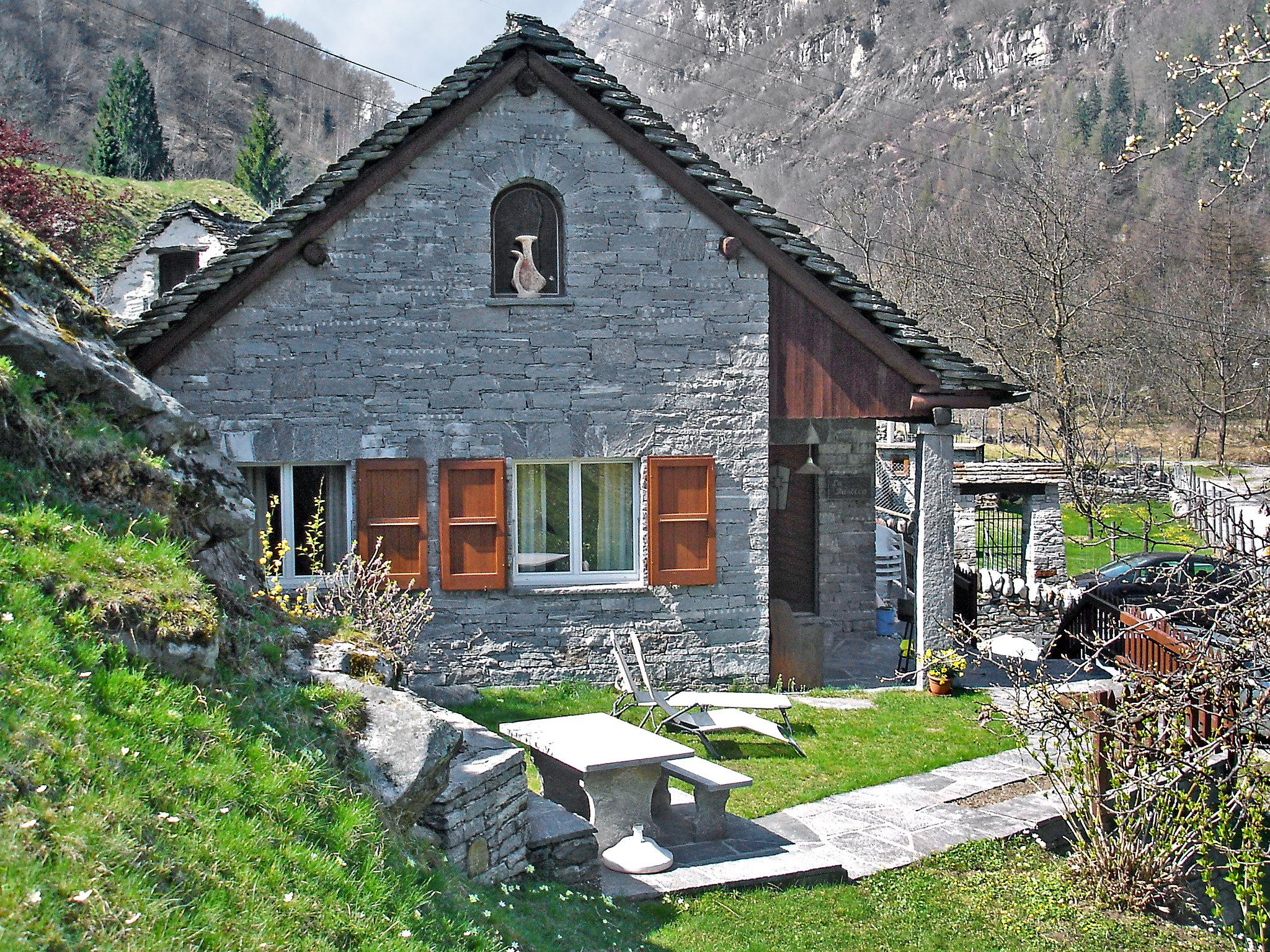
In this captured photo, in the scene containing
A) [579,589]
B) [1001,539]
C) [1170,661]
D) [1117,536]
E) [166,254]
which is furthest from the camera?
[1001,539]

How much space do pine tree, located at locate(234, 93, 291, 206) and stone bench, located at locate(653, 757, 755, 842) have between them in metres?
41.3

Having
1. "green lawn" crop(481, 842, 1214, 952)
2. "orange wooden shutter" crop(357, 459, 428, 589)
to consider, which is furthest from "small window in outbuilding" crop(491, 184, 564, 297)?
"green lawn" crop(481, 842, 1214, 952)

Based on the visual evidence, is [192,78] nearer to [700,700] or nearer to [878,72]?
[878,72]

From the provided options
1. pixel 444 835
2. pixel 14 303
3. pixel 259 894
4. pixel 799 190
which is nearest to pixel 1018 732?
pixel 444 835

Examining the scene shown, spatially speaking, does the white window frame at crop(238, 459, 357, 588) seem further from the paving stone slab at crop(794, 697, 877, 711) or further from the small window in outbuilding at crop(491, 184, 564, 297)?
the paving stone slab at crop(794, 697, 877, 711)

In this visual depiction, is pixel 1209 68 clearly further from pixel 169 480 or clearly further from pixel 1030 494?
pixel 1030 494

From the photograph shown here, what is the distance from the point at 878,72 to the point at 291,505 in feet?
284

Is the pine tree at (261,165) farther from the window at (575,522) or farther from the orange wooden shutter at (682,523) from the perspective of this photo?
the orange wooden shutter at (682,523)

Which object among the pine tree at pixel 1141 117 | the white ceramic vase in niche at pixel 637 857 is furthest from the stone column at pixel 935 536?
the pine tree at pixel 1141 117

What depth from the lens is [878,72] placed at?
8669 cm

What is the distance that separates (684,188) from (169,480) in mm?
6580

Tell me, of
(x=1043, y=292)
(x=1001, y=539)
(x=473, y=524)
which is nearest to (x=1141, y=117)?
(x=1043, y=292)

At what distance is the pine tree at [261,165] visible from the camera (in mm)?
43500

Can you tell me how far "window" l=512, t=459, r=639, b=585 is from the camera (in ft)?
34.6
